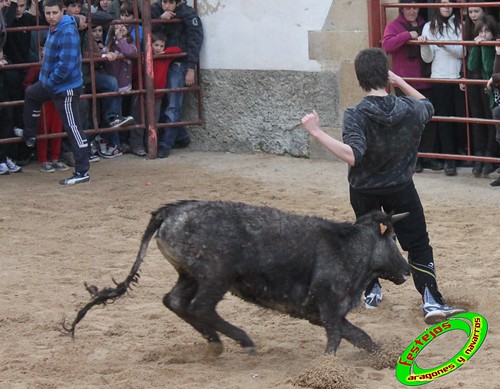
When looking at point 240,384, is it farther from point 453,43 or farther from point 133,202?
point 453,43

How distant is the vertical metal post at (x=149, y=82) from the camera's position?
12.0 m

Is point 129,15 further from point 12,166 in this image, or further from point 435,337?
point 435,337

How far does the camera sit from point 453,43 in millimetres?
10320

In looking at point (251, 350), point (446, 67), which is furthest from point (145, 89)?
point (251, 350)

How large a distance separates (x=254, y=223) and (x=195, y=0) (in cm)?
710

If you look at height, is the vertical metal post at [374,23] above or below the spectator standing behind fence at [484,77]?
above

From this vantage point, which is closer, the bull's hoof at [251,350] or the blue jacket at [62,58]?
the bull's hoof at [251,350]

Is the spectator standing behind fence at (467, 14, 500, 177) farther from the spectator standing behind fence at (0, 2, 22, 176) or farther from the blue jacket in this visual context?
the spectator standing behind fence at (0, 2, 22, 176)

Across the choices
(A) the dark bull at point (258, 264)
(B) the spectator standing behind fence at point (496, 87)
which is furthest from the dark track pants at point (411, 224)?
(B) the spectator standing behind fence at point (496, 87)

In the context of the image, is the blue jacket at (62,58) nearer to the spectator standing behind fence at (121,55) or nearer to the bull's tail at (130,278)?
the spectator standing behind fence at (121,55)

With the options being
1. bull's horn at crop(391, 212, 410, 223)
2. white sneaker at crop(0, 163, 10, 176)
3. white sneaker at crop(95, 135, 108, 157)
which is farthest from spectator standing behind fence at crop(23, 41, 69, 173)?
bull's horn at crop(391, 212, 410, 223)

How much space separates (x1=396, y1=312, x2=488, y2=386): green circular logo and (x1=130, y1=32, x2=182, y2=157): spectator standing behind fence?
6.54 metres

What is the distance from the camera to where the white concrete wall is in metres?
11.7

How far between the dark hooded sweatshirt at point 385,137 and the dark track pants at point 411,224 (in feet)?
0.23
